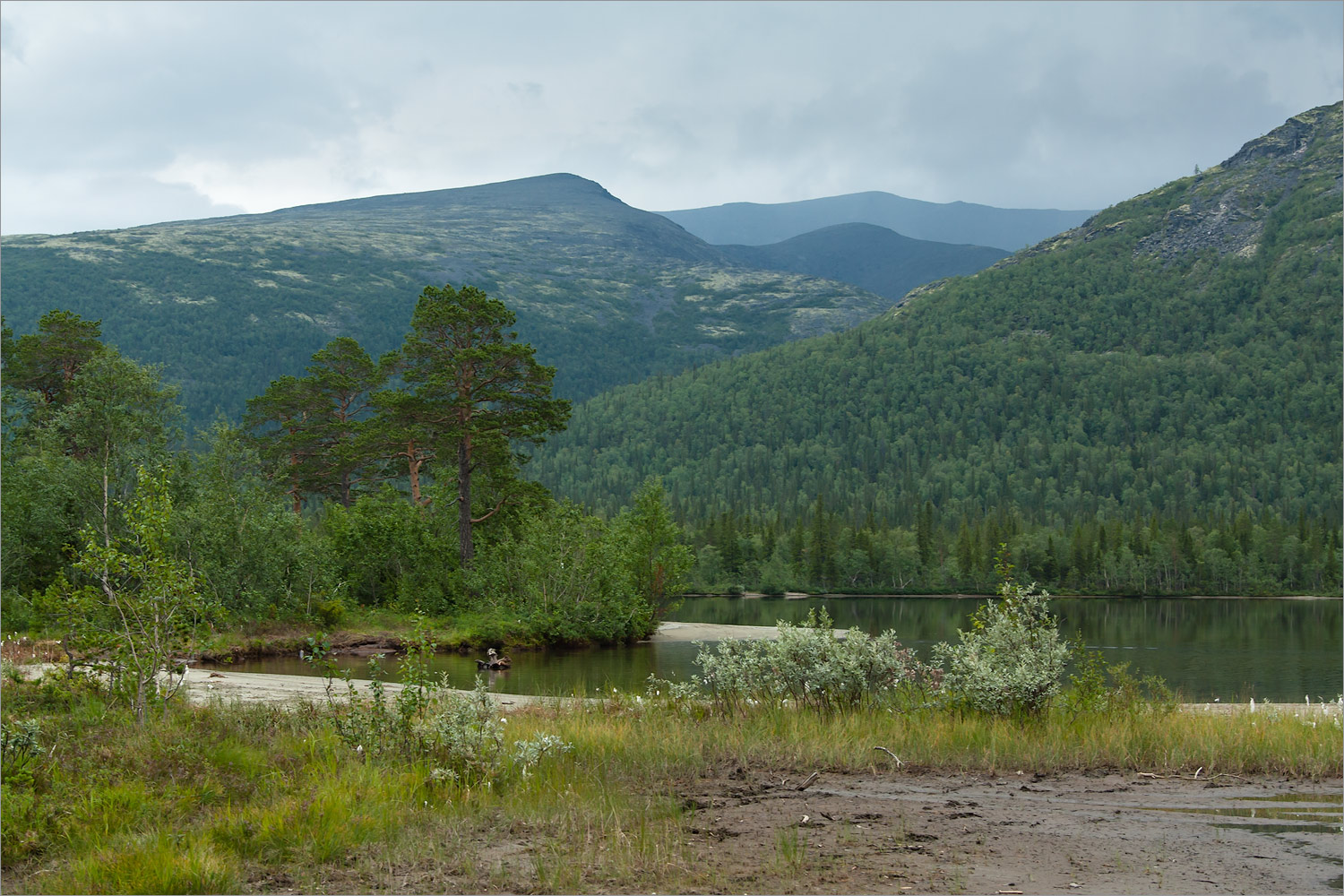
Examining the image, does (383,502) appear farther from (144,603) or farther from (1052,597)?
(1052,597)

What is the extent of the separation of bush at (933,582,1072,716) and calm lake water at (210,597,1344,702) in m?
1.79

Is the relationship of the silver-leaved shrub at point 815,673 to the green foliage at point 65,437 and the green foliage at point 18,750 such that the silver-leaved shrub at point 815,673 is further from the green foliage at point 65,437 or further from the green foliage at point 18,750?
the green foliage at point 65,437

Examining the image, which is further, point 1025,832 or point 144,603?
point 144,603

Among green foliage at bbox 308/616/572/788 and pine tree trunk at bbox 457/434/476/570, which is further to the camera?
pine tree trunk at bbox 457/434/476/570

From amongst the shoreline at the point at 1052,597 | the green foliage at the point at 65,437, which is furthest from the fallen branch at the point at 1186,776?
the shoreline at the point at 1052,597

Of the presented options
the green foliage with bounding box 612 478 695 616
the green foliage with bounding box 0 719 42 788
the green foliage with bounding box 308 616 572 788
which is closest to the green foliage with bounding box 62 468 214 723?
the green foliage with bounding box 0 719 42 788

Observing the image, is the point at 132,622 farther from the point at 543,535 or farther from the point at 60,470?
the point at 543,535

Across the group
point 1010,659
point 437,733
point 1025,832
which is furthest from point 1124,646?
point 437,733

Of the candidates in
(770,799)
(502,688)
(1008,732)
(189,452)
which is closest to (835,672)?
Result: (1008,732)

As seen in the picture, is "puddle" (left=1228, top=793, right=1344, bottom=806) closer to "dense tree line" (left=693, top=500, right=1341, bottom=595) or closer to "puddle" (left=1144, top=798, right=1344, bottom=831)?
"puddle" (left=1144, top=798, right=1344, bottom=831)

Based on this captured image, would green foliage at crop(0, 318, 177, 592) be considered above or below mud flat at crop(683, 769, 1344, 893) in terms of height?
above

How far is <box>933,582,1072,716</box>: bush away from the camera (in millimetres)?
13398

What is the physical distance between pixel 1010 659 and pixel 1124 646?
148 ft

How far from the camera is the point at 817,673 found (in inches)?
572
